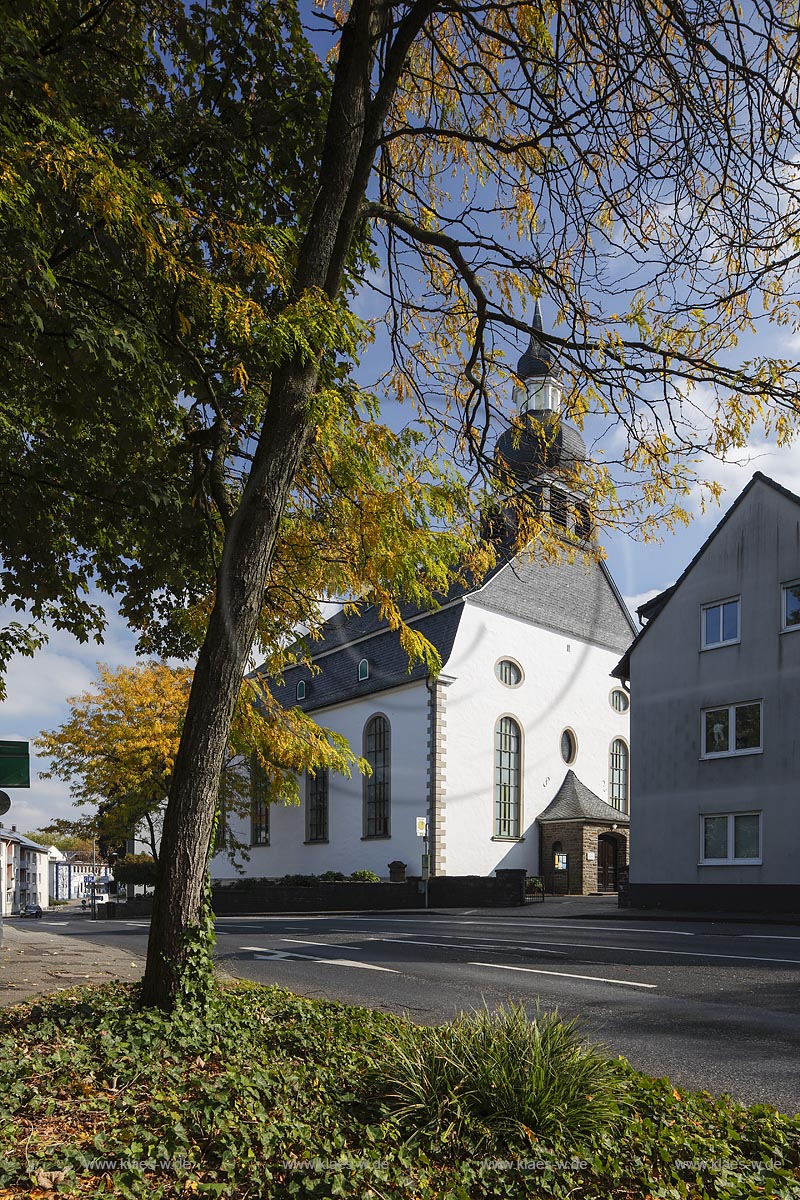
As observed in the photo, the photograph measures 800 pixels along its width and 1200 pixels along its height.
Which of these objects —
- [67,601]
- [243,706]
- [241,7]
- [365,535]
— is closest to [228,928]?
[67,601]

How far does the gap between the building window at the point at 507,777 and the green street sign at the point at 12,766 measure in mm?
26960

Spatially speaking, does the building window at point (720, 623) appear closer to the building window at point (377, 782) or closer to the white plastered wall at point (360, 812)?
the white plastered wall at point (360, 812)

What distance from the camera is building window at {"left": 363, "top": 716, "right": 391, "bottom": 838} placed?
36.3 m

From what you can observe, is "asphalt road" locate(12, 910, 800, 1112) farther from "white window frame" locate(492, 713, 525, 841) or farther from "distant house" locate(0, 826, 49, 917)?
"distant house" locate(0, 826, 49, 917)

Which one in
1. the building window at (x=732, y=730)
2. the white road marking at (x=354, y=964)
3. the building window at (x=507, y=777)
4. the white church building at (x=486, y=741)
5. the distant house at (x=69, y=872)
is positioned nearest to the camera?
the white road marking at (x=354, y=964)

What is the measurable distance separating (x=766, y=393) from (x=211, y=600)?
4640 mm

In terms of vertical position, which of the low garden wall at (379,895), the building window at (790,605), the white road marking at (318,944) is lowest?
the low garden wall at (379,895)

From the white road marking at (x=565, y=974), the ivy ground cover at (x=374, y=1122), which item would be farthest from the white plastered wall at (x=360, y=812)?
the ivy ground cover at (x=374, y=1122)

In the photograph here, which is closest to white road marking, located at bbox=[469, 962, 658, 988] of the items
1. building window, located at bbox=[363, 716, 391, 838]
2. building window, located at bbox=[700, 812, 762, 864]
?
building window, located at bbox=[700, 812, 762, 864]

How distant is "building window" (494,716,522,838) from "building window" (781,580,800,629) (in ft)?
47.4

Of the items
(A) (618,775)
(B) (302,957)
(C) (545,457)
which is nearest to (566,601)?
(A) (618,775)

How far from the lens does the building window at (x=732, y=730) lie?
2409 cm

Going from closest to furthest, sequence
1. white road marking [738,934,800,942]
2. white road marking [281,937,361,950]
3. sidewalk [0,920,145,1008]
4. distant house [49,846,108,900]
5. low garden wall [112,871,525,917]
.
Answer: sidewalk [0,920,145,1008]
white road marking [281,937,361,950]
white road marking [738,934,800,942]
low garden wall [112,871,525,917]
distant house [49,846,108,900]

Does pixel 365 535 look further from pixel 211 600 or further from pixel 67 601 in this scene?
pixel 67 601
